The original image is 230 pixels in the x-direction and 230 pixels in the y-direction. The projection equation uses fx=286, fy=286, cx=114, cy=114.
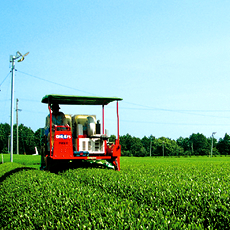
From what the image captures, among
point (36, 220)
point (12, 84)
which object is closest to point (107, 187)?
point (36, 220)

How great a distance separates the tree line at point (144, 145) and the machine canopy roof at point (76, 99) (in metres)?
77.8

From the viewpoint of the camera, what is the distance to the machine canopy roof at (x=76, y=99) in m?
12.3

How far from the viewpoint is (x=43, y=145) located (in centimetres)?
1458

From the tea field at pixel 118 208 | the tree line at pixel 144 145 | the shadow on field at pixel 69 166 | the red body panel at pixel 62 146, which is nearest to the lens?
the tea field at pixel 118 208

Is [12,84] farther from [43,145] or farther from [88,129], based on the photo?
[88,129]

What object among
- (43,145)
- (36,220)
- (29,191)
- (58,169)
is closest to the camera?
(36,220)

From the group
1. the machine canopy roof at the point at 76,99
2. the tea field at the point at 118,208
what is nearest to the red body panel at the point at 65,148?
the machine canopy roof at the point at 76,99

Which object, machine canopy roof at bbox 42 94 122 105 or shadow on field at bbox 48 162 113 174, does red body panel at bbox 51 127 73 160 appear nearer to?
shadow on field at bbox 48 162 113 174

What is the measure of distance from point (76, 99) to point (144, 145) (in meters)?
113

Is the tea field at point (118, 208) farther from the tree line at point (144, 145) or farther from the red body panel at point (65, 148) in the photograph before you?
the tree line at point (144, 145)

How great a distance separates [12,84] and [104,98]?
2085 cm

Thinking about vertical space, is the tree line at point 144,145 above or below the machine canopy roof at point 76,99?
below

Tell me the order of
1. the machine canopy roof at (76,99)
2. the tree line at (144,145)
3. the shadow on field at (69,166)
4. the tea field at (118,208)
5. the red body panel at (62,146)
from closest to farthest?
the tea field at (118,208), the red body panel at (62,146), the machine canopy roof at (76,99), the shadow on field at (69,166), the tree line at (144,145)

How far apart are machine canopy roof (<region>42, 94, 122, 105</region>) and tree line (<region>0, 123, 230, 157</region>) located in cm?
7781
